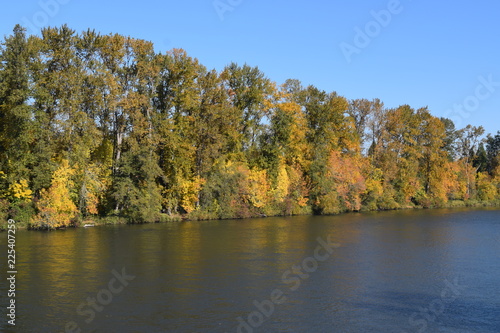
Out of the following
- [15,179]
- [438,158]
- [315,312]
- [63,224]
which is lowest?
[315,312]

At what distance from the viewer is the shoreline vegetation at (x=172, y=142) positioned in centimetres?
4538

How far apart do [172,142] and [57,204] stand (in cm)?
1498

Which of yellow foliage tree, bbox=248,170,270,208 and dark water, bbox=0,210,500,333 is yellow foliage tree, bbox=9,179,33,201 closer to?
dark water, bbox=0,210,500,333

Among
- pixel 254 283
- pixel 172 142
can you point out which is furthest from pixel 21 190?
pixel 254 283

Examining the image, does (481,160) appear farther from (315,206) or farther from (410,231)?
(410,231)

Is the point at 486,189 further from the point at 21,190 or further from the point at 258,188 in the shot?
the point at 21,190

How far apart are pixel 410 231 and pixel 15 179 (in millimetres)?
38471

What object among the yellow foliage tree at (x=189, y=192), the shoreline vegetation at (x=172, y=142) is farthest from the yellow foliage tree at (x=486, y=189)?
the yellow foliage tree at (x=189, y=192)

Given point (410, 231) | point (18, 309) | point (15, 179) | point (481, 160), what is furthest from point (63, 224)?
point (481, 160)

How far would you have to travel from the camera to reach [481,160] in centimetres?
11875

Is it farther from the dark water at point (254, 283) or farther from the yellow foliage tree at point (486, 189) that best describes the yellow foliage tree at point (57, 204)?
the yellow foliage tree at point (486, 189)

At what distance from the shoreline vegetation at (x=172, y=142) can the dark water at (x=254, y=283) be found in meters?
8.90

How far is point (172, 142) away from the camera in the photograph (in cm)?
5453

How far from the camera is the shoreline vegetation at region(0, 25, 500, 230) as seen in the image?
45375mm
